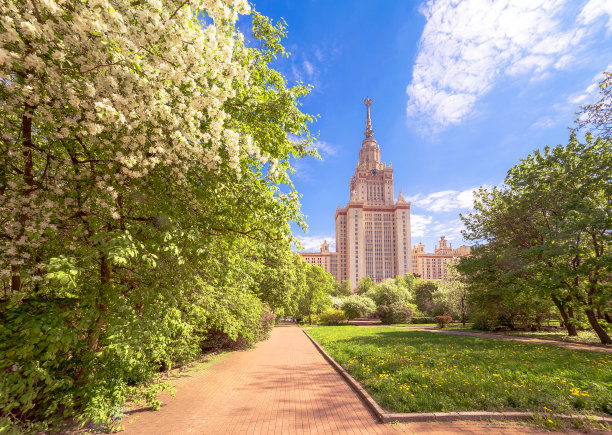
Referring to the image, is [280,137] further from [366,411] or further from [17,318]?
[366,411]

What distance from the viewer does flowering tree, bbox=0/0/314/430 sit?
371 cm

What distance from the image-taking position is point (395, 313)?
1388 inches

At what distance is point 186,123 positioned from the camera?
177 inches

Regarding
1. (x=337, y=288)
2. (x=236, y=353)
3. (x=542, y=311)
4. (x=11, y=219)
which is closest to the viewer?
(x=11, y=219)

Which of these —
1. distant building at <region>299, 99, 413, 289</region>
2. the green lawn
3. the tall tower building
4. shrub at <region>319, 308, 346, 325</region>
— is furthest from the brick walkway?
the tall tower building

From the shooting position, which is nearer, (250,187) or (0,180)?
(0,180)

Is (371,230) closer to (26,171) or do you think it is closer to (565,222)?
(565,222)

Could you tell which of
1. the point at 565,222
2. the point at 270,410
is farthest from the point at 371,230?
the point at 270,410

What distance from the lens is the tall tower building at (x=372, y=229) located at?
12381 cm

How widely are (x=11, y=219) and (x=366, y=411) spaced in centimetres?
731

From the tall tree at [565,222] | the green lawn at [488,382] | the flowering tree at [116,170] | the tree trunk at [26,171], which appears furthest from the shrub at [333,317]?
the tree trunk at [26,171]

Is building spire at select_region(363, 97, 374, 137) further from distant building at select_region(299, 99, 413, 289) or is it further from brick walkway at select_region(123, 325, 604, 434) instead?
brick walkway at select_region(123, 325, 604, 434)

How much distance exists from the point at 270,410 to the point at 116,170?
18.9 ft

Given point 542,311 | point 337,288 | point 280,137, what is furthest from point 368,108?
point 280,137
